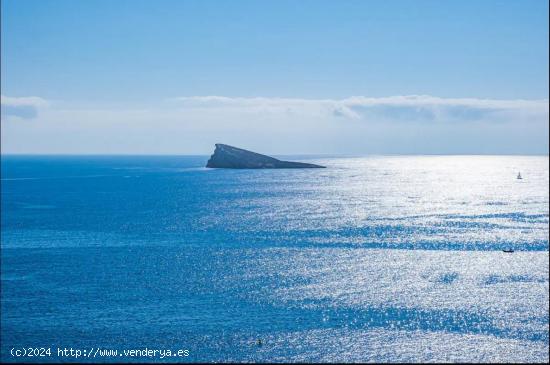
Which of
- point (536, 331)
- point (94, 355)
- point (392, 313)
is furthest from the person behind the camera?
point (392, 313)

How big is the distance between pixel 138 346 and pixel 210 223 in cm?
9170

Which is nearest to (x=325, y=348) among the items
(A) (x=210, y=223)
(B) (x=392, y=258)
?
(B) (x=392, y=258)

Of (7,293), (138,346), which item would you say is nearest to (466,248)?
(138,346)

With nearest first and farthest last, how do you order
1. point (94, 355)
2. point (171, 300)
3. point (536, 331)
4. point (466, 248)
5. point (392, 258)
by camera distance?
point (94, 355)
point (536, 331)
point (171, 300)
point (392, 258)
point (466, 248)

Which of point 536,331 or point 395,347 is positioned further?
point 536,331

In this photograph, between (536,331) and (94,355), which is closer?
(94,355)

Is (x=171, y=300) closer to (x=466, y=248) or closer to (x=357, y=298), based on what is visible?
(x=357, y=298)

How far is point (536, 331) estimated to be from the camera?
228ft

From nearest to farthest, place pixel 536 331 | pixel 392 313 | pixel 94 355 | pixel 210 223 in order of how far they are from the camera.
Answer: pixel 94 355
pixel 536 331
pixel 392 313
pixel 210 223

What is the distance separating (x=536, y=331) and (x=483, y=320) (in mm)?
6744

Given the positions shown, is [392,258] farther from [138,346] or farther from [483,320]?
[138,346]

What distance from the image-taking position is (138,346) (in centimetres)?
6444

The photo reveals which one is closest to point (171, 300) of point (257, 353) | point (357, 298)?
point (257, 353)

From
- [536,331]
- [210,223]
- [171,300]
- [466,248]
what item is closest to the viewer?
[536,331]
